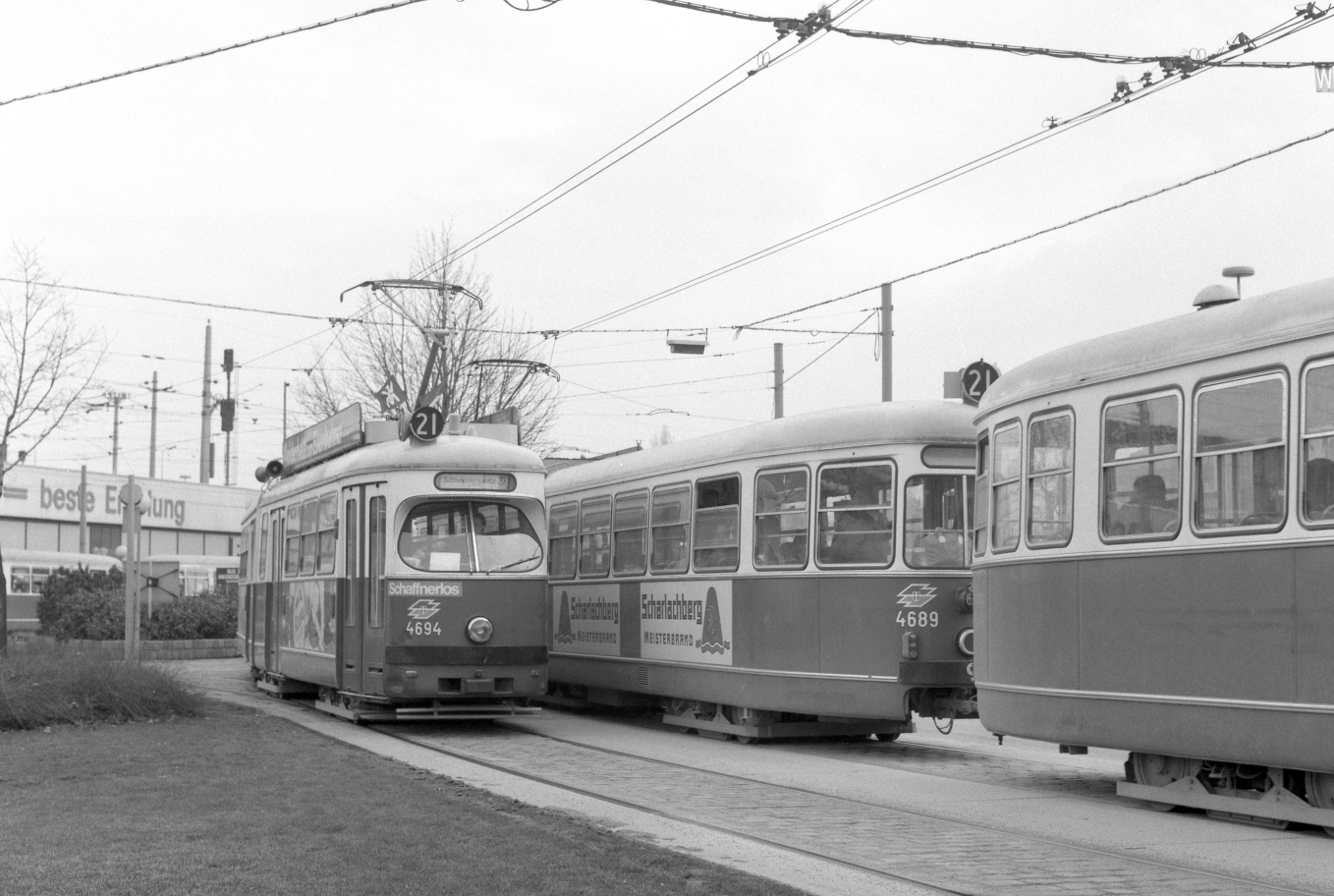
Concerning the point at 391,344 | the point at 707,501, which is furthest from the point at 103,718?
the point at 391,344

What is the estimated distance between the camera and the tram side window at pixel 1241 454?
9570 millimetres

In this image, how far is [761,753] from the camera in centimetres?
1519

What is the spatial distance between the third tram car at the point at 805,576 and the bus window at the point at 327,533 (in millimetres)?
3344

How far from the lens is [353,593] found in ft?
57.6

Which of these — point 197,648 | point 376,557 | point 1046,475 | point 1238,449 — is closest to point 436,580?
point 376,557

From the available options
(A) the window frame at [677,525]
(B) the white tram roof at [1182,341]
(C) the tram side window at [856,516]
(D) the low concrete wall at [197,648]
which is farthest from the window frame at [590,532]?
(D) the low concrete wall at [197,648]

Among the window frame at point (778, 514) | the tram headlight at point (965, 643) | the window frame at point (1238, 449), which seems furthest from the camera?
the window frame at point (778, 514)

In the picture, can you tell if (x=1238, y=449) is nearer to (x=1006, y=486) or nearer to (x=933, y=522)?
(x=1006, y=486)

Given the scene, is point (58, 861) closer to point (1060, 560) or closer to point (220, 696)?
point (1060, 560)

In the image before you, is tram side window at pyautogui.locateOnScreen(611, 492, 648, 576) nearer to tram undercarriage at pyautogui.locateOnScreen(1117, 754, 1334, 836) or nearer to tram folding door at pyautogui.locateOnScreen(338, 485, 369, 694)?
tram folding door at pyautogui.locateOnScreen(338, 485, 369, 694)

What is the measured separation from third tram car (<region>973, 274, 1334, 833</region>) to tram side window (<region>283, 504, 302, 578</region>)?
10875mm

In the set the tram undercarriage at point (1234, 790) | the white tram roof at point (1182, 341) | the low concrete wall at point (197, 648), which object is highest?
the white tram roof at point (1182, 341)

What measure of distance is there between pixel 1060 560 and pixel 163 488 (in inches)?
2383

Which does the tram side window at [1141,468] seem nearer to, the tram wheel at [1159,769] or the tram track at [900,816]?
the tram wheel at [1159,769]
